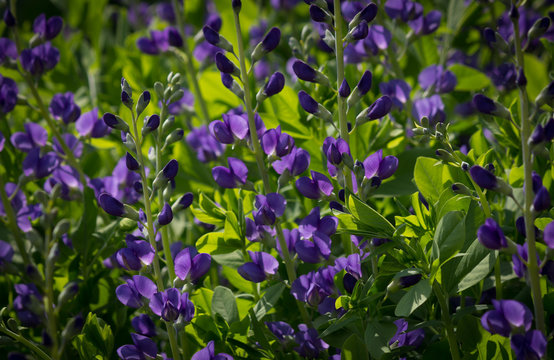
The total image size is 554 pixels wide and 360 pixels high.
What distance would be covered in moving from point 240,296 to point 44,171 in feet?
1.72

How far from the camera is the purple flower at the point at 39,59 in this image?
4.62ft

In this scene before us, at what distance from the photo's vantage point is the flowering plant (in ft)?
3.04

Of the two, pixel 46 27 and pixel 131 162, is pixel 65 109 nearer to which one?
pixel 46 27

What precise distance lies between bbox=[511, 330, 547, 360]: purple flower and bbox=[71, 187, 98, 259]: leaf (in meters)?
0.89

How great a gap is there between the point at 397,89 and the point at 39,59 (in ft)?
2.78

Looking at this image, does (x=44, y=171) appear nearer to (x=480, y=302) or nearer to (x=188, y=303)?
(x=188, y=303)

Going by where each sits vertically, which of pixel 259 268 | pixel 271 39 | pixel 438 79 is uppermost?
pixel 271 39

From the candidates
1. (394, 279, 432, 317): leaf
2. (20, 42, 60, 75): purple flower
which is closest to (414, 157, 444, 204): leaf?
(394, 279, 432, 317): leaf

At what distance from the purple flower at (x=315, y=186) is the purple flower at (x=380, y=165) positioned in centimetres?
8

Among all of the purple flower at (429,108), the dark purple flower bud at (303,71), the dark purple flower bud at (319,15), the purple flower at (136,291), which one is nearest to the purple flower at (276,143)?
the dark purple flower bud at (303,71)

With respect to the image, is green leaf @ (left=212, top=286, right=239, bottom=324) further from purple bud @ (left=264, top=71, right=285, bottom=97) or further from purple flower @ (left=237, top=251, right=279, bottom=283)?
purple bud @ (left=264, top=71, right=285, bottom=97)

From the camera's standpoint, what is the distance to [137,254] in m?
1.02

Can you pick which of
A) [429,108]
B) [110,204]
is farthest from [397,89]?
[110,204]

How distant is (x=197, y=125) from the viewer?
72.8 inches
